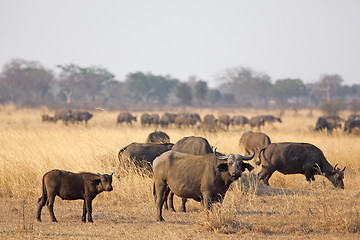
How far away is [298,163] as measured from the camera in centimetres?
1026

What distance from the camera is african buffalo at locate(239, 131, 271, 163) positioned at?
556 inches

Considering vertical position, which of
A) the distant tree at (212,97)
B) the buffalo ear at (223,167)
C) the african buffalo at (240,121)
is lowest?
the african buffalo at (240,121)

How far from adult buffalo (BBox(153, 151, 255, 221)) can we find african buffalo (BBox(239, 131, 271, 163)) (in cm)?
714

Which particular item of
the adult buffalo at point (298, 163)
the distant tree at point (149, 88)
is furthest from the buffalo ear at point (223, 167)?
the distant tree at point (149, 88)

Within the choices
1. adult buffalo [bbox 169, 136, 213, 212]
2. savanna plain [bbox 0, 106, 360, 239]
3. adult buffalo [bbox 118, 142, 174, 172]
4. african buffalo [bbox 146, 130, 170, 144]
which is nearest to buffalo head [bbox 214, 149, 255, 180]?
savanna plain [bbox 0, 106, 360, 239]

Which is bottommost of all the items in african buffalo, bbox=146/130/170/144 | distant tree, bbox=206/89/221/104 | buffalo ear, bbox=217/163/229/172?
african buffalo, bbox=146/130/170/144

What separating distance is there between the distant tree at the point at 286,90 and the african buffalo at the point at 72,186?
80.1 metres

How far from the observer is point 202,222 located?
6.79 m

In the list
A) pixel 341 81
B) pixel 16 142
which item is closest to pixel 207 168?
pixel 16 142

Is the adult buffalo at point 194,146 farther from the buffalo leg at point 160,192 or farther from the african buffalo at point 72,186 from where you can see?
the african buffalo at point 72,186

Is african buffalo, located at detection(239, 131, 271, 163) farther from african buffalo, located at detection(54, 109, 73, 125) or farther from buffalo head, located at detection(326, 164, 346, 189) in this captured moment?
african buffalo, located at detection(54, 109, 73, 125)

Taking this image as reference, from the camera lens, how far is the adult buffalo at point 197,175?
6.57 metres

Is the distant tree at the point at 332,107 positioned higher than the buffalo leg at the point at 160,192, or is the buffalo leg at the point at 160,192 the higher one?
the distant tree at the point at 332,107

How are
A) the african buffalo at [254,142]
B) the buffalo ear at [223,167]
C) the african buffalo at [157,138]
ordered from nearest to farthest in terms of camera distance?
the buffalo ear at [223,167] < the african buffalo at [254,142] < the african buffalo at [157,138]
